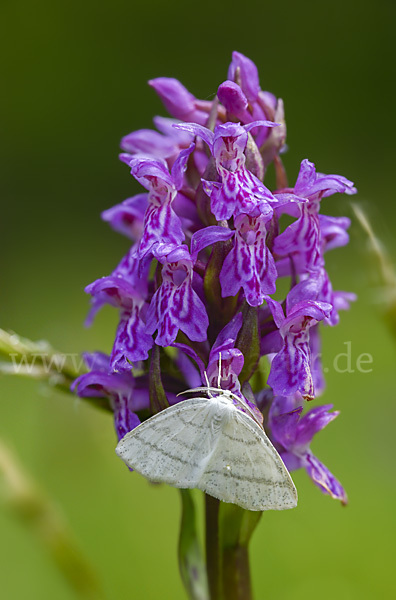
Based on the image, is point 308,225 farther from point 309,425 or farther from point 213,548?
point 213,548

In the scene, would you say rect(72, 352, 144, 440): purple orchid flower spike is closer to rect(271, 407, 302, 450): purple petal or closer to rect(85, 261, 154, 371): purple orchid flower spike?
rect(85, 261, 154, 371): purple orchid flower spike

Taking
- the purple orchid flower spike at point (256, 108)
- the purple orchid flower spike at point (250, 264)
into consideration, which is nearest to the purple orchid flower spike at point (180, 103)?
the purple orchid flower spike at point (256, 108)

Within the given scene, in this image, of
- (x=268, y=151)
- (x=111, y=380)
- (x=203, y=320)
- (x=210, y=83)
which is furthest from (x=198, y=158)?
(x=210, y=83)

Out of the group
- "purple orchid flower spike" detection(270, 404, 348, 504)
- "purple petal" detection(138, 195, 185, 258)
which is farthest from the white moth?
"purple petal" detection(138, 195, 185, 258)

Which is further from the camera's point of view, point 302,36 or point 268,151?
point 302,36

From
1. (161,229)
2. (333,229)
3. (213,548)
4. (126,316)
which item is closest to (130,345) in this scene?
(126,316)

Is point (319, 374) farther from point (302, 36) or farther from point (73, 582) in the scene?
point (302, 36)
